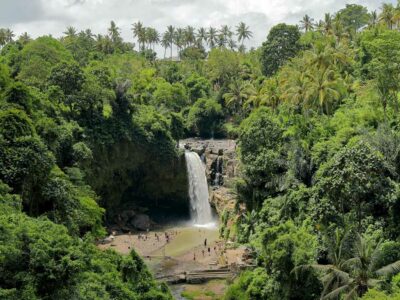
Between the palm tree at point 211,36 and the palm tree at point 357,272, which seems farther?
the palm tree at point 211,36

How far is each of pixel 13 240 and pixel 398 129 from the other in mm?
29326

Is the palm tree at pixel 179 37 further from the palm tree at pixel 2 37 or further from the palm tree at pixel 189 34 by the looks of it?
the palm tree at pixel 2 37

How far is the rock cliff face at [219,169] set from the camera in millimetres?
56156

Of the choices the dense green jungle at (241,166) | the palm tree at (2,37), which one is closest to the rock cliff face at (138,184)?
the dense green jungle at (241,166)

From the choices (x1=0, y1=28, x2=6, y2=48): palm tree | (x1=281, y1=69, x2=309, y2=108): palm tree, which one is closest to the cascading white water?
(x1=281, y1=69, x2=309, y2=108): palm tree

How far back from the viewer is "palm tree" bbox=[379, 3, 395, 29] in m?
64.1

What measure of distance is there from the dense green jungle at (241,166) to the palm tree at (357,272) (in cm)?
7

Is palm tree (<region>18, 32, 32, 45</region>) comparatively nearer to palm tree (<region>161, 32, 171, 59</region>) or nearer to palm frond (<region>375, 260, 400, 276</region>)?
palm tree (<region>161, 32, 171, 59</region>)

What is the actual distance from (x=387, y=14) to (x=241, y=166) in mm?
33398

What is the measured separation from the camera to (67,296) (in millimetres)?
18969

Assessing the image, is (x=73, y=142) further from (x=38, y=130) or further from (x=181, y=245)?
(x=181, y=245)

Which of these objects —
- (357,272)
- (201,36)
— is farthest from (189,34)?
(357,272)

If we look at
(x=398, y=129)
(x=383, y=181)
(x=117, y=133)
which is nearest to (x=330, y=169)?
(x=383, y=181)

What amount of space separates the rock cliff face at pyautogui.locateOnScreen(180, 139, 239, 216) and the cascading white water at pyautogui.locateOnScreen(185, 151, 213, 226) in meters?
0.92
